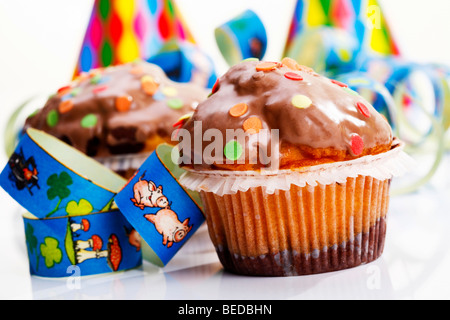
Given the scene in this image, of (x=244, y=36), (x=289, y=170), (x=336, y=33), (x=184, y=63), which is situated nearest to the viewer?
(x=289, y=170)

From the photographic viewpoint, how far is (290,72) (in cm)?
150

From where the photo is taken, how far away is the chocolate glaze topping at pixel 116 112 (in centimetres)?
196

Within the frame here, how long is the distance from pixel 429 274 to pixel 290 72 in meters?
0.59

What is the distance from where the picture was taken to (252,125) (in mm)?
1384

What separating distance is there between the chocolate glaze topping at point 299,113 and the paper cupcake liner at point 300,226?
0.36 feet

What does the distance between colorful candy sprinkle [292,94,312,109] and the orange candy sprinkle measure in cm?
77

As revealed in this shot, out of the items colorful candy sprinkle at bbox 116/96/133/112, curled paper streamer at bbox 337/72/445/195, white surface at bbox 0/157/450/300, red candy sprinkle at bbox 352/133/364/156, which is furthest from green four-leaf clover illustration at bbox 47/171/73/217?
curled paper streamer at bbox 337/72/445/195

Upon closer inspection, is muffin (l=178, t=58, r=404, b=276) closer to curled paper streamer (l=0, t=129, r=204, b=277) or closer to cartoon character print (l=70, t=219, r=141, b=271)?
curled paper streamer (l=0, t=129, r=204, b=277)

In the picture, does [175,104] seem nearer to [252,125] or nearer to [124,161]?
[124,161]

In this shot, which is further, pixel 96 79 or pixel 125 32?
pixel 125 32

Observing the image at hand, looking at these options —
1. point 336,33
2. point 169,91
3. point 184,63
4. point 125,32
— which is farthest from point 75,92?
point 336,33

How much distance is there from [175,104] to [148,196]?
0.57 meters

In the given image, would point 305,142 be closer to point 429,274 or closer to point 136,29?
point 429,274

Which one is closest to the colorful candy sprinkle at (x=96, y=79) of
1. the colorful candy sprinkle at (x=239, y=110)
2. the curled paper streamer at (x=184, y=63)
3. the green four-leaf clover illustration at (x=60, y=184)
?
the curled paper streamer at (x=184, y=63)
